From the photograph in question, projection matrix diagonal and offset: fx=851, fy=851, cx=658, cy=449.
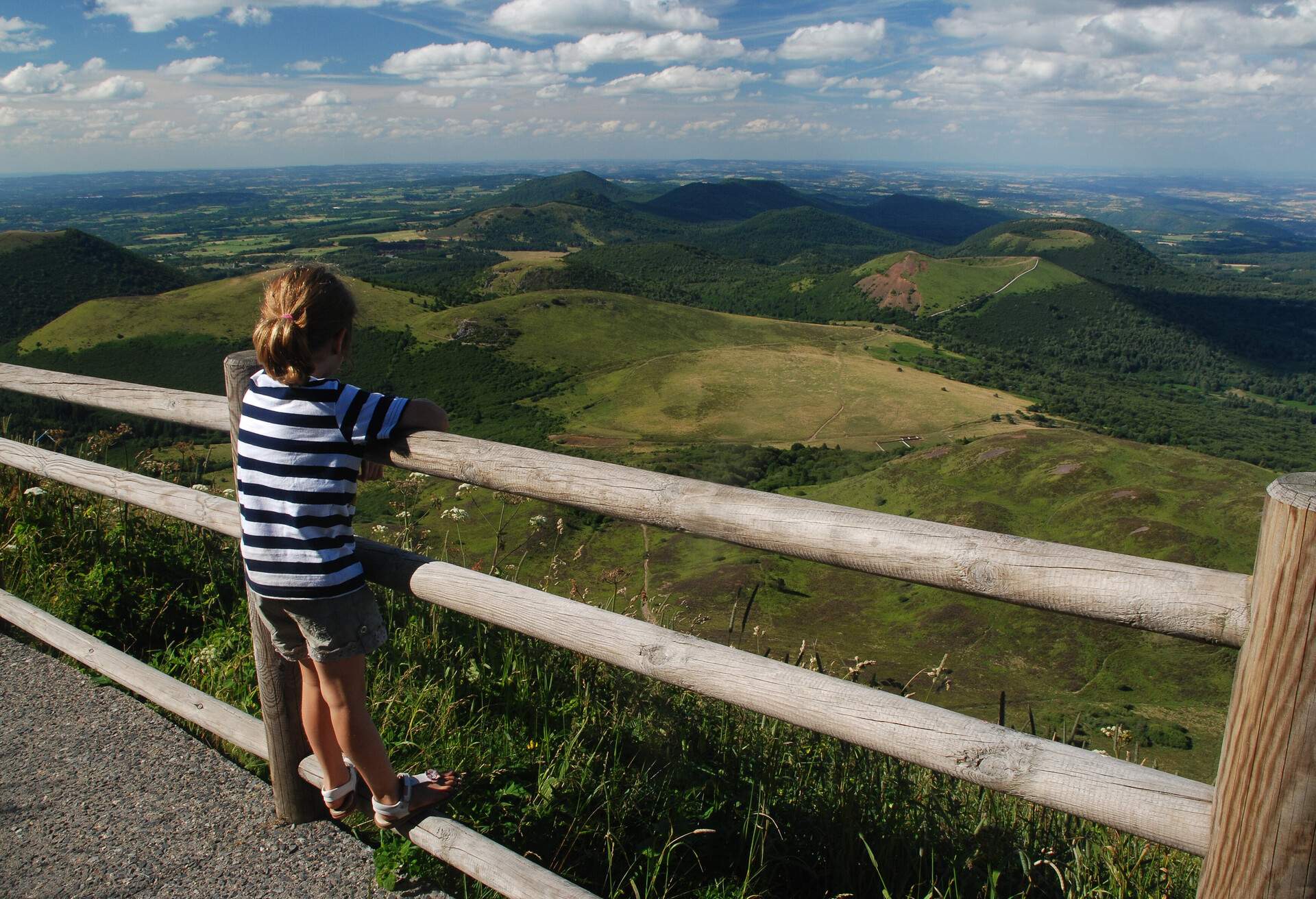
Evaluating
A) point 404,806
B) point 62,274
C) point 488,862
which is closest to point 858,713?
point 488,862

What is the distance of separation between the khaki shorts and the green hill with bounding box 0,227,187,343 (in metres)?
138

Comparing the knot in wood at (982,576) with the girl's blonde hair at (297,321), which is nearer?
the knot in wood at (982,576)

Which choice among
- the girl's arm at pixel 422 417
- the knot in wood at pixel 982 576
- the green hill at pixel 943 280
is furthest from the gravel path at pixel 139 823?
the green hill at pixel 943 280

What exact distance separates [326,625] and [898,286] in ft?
566

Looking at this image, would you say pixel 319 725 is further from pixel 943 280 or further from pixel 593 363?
pixel 943 280

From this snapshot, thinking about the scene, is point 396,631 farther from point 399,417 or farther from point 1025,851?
point 1025,851

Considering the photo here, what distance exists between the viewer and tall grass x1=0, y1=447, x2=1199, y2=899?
103 inches

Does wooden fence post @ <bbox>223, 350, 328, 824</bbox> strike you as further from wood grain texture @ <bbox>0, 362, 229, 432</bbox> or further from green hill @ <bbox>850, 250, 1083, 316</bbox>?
green hill @ <bbox>850, 250, 1083, 316</bbox>

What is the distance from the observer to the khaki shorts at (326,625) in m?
2.61

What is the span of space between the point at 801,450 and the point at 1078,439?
21751 mm

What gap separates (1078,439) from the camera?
64688 millimetres

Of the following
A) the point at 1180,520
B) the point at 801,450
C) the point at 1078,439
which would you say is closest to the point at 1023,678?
the point at 1180,520

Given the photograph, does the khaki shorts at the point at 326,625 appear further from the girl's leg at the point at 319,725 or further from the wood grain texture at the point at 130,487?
the wood grain texture at the point at 130,487

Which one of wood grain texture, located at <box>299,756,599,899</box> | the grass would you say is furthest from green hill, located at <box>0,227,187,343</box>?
wood grain texture, located at <box>299,756,599,899</box>
